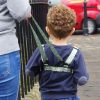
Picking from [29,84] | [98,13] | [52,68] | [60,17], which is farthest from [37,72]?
[98,13]

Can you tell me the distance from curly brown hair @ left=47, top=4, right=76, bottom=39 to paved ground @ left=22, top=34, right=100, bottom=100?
10.1ft

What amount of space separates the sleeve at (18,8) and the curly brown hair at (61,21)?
23 cm

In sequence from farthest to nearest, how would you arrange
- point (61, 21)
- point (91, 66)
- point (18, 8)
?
point (91, 66) → point (61, 21) → point (18, 8)

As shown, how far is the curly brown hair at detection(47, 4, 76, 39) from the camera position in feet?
12.7

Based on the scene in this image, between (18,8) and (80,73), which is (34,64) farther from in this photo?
(18,8)

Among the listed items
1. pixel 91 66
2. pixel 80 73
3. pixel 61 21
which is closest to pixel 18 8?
pixel 61 21

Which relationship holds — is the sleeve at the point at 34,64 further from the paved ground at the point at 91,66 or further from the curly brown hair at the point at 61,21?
the paved ground at the point at 91,66

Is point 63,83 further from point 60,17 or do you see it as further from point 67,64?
point 60,17

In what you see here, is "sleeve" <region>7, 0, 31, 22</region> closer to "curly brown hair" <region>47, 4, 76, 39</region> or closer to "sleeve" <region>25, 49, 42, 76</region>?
"curly brown hair" <region>47, 4, 76, 39</region>

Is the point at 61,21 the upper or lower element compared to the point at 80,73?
upper

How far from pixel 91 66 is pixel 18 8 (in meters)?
7.45

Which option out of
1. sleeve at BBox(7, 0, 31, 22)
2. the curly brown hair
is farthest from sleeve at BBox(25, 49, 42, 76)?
sleeve at BBox(7, 0, 31, 22)

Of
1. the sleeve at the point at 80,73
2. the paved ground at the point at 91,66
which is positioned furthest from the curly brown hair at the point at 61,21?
the paved ground at the point at 91,66

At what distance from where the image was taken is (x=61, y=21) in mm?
3869
